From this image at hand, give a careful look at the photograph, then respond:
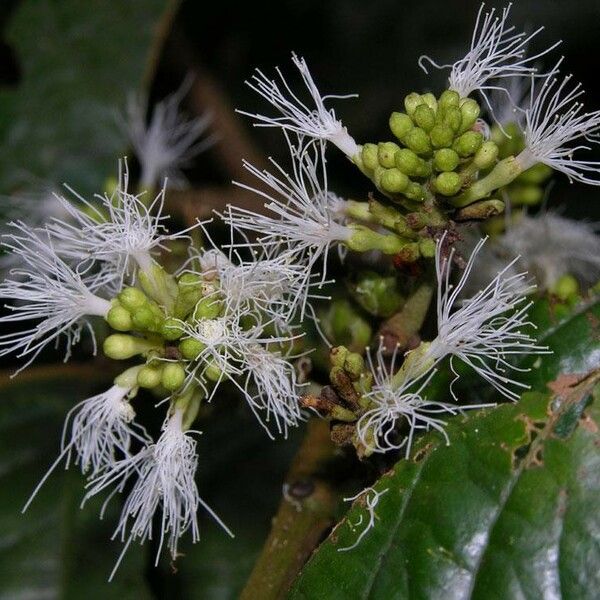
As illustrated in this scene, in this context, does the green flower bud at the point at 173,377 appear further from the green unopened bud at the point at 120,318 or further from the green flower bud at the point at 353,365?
the green flower bud at the point at 353,365

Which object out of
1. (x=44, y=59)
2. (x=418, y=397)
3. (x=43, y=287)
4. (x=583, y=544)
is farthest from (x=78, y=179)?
(x=583, y=544)

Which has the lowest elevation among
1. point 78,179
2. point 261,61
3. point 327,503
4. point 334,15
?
point 327,503

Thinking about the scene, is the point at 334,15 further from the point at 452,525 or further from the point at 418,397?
the point at 452,525

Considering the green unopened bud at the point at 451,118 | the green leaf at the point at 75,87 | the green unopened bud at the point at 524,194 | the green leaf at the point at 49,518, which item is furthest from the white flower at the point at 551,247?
the green leaf at the point at 75,87

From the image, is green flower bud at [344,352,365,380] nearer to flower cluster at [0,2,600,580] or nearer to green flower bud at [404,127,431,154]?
flower cluster at [0,2,600,580]

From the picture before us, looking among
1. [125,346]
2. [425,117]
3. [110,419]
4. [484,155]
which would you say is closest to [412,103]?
[425,117]

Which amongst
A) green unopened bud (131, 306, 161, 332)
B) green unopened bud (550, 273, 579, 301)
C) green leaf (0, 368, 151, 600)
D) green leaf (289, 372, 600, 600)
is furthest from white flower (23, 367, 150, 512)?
green unopened bud (550, 273, 579, 301)
